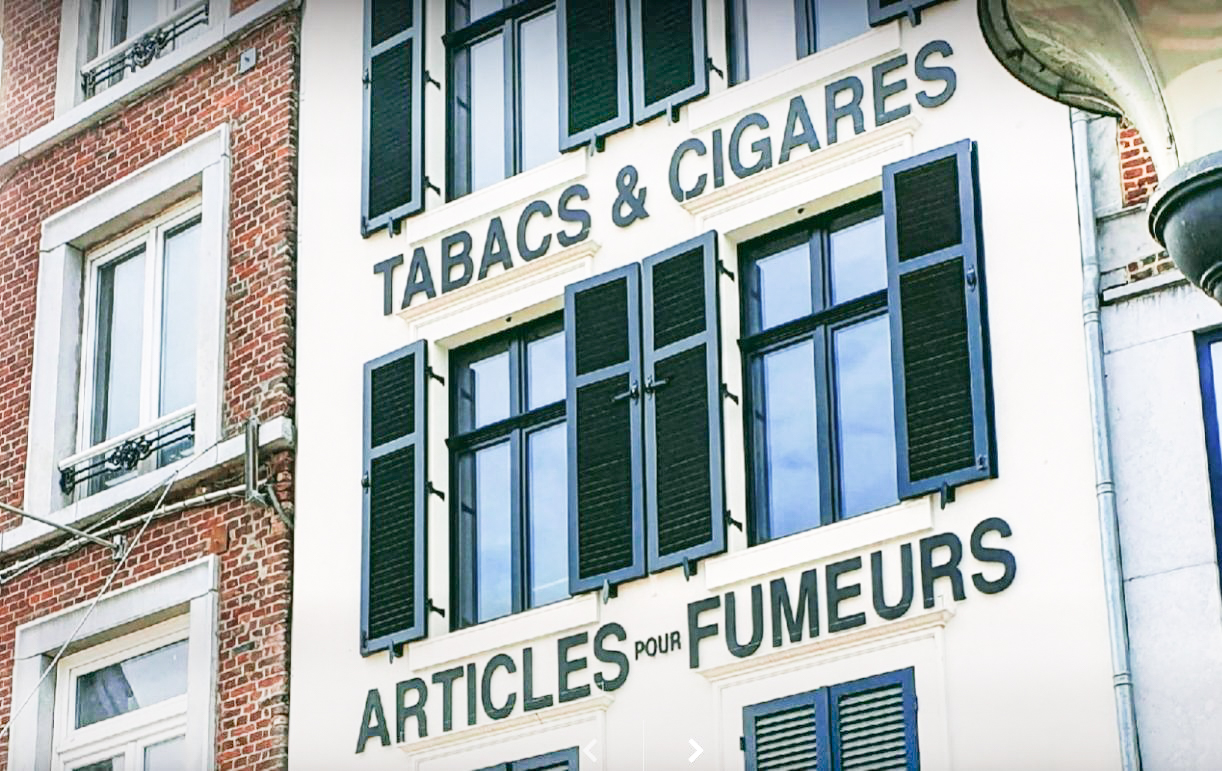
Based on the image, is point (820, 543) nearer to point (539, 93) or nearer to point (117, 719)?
point (539, 93)

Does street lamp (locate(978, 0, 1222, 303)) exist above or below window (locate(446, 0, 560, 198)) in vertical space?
below

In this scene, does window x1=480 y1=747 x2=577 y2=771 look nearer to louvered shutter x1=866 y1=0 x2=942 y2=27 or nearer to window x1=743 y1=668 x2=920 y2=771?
window x1=743 y1=668 x2=920 y2=771

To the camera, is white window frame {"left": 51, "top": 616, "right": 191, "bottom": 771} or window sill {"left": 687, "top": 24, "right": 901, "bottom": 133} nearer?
window sill {"left": 687, "top": 24, "right": 901, "bottom": 133}

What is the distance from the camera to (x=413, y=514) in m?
13.5

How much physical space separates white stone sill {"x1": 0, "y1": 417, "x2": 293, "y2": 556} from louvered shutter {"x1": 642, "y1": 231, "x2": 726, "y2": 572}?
2.67 meters

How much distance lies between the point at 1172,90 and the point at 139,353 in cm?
1166

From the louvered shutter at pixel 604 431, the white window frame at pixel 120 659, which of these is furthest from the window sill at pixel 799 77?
the white window frame at pixel 120 659

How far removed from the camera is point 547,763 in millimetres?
12547

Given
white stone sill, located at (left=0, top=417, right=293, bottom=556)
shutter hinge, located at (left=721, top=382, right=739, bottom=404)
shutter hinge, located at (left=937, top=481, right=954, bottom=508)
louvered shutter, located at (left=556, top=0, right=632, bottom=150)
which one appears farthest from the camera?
white stone sill, located at (left=0, top=417, right=293, bottom=556)

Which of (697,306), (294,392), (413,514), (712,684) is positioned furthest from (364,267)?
(712,684)

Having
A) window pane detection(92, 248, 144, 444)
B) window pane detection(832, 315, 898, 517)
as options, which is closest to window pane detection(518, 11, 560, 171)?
window pane detection(832, 315, 898, 517)

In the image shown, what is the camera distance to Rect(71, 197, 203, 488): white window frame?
15.6 meters

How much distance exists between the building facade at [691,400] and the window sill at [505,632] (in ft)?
0.08

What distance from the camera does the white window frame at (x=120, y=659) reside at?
1412cm
